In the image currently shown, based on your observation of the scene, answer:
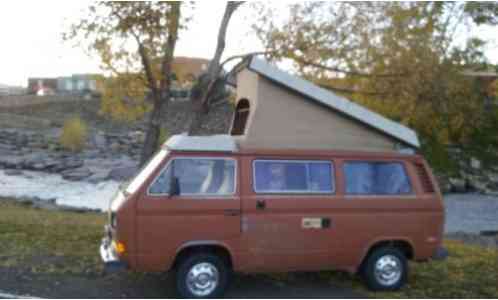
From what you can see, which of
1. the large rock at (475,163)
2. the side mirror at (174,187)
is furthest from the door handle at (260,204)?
the large rock at (475,163)

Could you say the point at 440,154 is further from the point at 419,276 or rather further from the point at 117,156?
the point at 419,276

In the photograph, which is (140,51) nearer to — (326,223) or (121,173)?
(326,223)

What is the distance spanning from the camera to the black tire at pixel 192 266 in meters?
6.58

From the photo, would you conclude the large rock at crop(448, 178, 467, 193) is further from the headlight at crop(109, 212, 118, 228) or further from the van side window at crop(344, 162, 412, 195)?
the headlight at crop(109, 212, 118, 228)

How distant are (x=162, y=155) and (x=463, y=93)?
8056 millimetres

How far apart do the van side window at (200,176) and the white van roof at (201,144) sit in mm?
135

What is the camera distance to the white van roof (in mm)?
6676

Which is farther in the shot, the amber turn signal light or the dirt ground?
the dirt ground

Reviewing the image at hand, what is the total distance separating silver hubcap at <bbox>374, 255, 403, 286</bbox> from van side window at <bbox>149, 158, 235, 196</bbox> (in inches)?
91.6

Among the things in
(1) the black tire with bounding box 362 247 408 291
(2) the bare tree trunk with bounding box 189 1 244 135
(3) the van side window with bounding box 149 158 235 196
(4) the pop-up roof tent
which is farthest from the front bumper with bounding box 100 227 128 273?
(2) the bare tree trunk with bounding box 189 1 244 135

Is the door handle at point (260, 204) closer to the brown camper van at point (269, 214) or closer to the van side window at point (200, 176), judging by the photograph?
the brown camper van at point (269, 214)

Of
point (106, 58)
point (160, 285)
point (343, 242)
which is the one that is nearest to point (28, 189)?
point (106, 58)

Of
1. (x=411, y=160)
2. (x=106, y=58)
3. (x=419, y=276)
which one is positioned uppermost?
(x=106, y=58)

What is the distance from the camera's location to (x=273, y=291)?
Result: 7.26 metres
